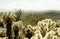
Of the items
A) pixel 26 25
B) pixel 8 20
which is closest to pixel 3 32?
pixel 8 20

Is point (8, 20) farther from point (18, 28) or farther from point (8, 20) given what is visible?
point (18, 28)

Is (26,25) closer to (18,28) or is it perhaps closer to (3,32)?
(18,28)

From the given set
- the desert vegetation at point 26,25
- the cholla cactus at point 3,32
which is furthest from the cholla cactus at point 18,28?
the cholla cactus at point 3,32

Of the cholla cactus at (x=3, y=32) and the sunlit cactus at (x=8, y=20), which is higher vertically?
the sunlit cactus at (x=8, y=20)

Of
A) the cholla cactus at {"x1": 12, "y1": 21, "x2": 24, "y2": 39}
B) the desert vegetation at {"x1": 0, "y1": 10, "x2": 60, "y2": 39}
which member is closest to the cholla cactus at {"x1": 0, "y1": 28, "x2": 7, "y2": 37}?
the desert vegetation at {"x1": 0, "y1": 10, "x2": 60, "y2": 39}

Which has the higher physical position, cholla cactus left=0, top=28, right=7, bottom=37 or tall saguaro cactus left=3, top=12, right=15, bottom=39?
tall saguaro cactus left=3, top=12, right=15, bottom=39

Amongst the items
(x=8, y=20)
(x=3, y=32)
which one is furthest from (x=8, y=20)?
(x=3, y=32)

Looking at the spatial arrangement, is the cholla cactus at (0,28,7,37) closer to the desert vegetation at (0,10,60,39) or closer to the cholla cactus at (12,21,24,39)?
the desert vegetation at (0,10,60,39)

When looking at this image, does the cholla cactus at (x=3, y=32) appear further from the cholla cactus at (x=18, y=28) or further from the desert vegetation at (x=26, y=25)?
the cholla cactus at (x=18, y=28)

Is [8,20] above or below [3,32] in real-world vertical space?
above

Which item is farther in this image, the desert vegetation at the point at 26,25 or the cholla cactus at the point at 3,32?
the cholla cactus at the point at 3,32

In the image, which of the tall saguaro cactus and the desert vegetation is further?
the tall saguaro cactus

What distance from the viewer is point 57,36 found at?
2.00 meters
